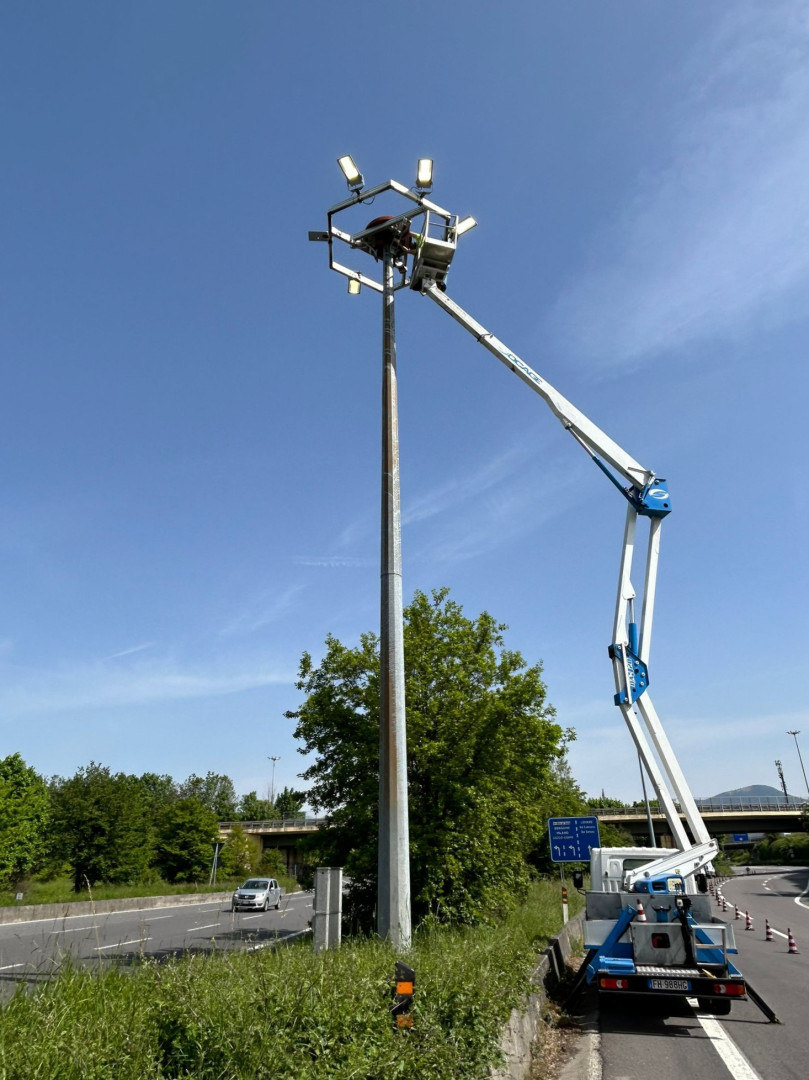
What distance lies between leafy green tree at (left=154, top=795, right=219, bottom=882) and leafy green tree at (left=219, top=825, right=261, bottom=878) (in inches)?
128

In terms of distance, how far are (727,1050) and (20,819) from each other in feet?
158

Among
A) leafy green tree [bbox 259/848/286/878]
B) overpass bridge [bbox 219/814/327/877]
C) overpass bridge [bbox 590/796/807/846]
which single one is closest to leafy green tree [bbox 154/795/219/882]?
leafy green tree [bbox 259/848/286/878]

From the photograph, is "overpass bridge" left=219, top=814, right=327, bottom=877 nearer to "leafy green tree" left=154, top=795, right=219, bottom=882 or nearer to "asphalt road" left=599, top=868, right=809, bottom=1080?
"leafy green tree" left=154, top=795, right=219, bottom=882

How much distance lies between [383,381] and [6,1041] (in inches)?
320

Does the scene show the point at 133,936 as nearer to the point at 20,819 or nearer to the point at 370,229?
the point at 370,229

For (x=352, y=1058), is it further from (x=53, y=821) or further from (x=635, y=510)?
(x=53, y=821)

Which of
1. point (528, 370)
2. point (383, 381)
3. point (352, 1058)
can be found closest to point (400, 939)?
point (352, 1058)

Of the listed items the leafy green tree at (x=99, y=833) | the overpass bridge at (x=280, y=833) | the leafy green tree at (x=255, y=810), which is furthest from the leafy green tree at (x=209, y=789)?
the leafy green tree at (x=99, y=833)

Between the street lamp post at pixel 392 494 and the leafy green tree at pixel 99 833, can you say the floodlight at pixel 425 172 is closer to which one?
the street lamp post at pixel 392 494

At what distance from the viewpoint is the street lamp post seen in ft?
24.3

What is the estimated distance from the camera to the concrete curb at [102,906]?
2412cm

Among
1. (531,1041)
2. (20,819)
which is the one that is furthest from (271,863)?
(531,1041)

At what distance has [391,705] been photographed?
8016 millimetres

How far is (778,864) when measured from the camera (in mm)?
91625
